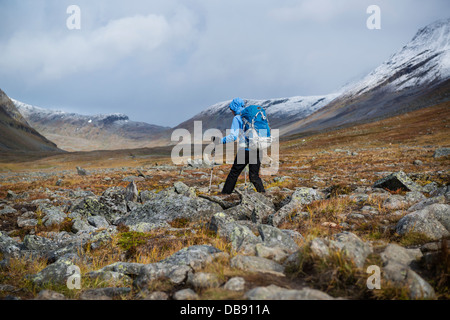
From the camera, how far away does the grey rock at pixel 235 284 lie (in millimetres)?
3203

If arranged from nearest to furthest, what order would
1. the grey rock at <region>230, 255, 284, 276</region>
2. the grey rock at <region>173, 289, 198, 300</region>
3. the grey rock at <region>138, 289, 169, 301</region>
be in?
1. the grey rock at <region>173, 289, 198, 300</region>
2. the grey rock at <region>138, 289, 169, 301</region>
3. the grey rock at <region>230, 255, 284, 276</region>

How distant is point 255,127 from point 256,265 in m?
6.46

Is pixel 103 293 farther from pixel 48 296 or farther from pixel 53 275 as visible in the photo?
pixel 53 275

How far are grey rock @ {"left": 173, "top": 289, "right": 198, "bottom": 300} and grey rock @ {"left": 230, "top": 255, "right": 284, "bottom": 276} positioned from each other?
0.74 m

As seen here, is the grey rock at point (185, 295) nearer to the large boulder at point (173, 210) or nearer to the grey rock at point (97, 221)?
the large boulder at point (173, 210)

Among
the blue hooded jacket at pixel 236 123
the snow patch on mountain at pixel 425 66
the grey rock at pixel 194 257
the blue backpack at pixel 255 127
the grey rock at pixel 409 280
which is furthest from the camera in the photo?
the snow patch on mountain at pixel 425 66

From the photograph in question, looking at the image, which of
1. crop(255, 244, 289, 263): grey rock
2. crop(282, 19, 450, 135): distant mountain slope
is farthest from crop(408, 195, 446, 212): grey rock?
crop(282, 19, 450, 135): distant mountain slope

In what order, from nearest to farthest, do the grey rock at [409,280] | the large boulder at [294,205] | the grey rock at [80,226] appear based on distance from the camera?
the grey rock at [409,280]
the large boulder at [294,205]
the grey rock at [80,226]

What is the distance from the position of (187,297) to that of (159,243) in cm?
328

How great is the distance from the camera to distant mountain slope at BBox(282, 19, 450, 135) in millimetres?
125312

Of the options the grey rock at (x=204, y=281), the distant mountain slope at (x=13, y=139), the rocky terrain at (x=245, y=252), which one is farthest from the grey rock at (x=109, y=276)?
the distant mountain slope at (x=13, y=139)

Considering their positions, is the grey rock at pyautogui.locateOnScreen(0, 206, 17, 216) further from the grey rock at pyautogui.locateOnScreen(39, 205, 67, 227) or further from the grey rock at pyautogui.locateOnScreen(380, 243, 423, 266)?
the grey rock at pyautogui.locateOnScreen(380, 243, 423, 266)

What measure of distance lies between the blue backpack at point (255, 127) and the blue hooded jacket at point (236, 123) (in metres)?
0.17
